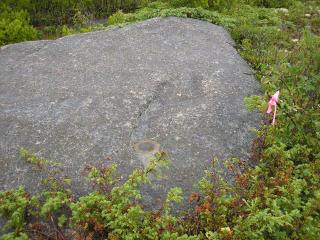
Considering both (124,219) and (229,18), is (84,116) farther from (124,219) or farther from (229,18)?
(229,18)

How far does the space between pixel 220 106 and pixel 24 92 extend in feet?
7.97

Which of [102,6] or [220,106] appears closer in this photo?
[220,106]

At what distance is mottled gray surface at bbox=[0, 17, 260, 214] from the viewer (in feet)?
8.80

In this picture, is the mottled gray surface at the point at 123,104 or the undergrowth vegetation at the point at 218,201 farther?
the mottled gray surface at the point at 123,104

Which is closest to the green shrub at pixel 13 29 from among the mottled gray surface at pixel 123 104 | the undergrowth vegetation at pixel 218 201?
the mottled gray surface at pixel 123 104

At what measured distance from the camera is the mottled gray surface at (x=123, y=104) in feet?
8.80

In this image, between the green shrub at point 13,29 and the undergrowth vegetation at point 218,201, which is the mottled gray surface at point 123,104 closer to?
the undergrowth vegetation at point 218,201

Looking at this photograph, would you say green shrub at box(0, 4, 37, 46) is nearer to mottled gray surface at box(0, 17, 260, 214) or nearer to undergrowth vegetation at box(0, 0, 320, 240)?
mottled gray surface at box(0, 17, 260, 214)

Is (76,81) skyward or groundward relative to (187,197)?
skyward

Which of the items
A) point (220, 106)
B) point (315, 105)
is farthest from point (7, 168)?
point (315, 105)

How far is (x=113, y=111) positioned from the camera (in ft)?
10.5

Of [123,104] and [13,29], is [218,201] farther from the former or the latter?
[13,29]

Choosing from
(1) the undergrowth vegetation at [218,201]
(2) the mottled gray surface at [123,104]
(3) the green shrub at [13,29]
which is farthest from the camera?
(3) the green shrub at [13,29]

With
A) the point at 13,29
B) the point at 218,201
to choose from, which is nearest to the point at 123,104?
the point at 218,201
